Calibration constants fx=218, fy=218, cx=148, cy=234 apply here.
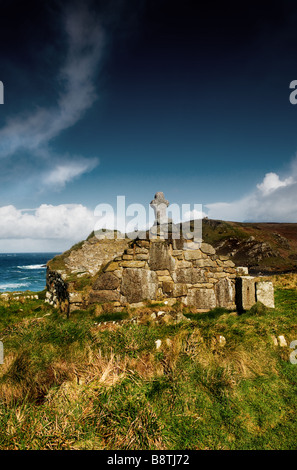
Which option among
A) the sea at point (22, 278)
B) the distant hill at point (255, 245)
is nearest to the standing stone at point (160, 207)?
the distant hill at point (255, 245)

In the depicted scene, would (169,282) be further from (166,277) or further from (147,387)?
(147,387)

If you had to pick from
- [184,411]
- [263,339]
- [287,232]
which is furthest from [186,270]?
[287,232]

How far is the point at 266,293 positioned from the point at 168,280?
9.11 feet

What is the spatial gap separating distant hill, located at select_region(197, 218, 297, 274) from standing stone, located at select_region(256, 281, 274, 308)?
1101cm

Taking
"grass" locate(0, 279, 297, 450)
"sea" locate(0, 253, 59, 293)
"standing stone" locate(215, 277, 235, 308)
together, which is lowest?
"sea" locate(0, 253, 59, 293)

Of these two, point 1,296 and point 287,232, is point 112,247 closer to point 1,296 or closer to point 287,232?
point 1,296

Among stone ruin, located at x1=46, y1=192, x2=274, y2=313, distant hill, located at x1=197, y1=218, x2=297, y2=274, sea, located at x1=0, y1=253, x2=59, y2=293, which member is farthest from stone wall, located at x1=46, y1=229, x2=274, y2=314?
sea, located at x1=0, y1=253, x2=59, y2=293

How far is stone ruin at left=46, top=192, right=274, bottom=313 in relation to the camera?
616 cm

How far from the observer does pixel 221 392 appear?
10.2 feet

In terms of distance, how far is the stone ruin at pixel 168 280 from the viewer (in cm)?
616

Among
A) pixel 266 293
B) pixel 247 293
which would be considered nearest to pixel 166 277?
pixel 247 293

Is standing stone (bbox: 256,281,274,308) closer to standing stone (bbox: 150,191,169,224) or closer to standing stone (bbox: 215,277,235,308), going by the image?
standing stone (bbox: 215,277,235,308)

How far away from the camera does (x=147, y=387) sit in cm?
299

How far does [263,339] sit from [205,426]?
94.1 inches
